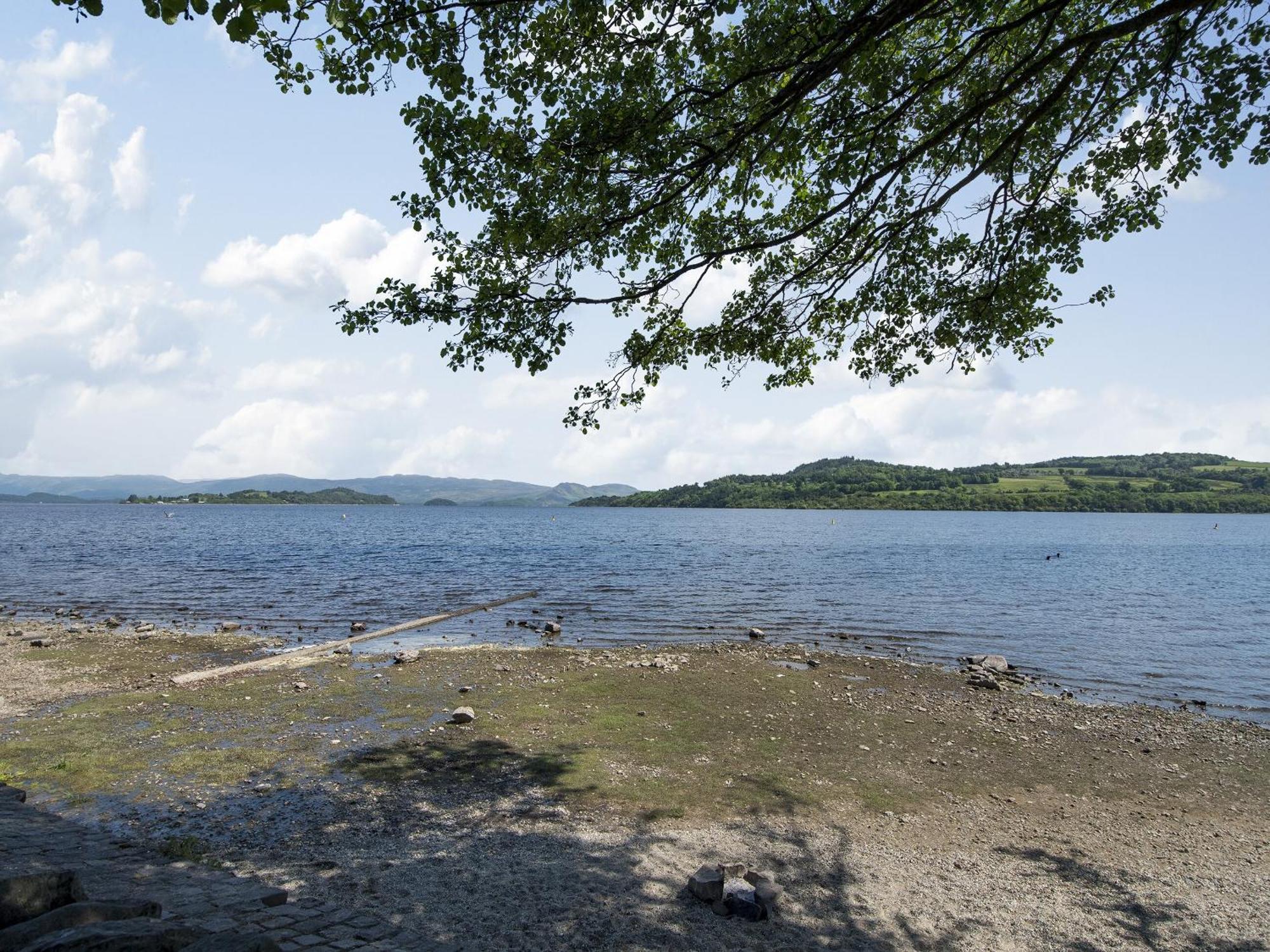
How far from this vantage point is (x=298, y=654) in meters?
22.8

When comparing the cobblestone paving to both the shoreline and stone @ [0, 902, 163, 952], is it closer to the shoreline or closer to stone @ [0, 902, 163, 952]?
stone @ [0, 902, 163, 952]

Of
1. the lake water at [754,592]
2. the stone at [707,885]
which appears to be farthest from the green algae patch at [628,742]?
the lake water at [754,592]

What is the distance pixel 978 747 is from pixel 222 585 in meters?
43.3

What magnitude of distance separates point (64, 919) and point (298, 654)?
1915 cm

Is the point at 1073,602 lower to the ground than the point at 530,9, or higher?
lower

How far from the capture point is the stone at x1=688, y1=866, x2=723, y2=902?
321 inches

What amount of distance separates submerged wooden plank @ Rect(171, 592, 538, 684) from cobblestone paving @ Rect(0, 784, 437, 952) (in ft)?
38.3

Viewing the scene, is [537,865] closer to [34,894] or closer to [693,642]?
[34,894]

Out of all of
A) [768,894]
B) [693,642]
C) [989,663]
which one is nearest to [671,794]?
[768,894]

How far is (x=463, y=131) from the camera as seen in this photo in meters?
9.30

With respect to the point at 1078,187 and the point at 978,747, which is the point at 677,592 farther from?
the point at 1078,187

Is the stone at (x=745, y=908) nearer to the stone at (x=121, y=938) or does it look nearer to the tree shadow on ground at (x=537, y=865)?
the tree shadow on ground at (x=537, y=865)

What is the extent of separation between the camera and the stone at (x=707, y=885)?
815cm

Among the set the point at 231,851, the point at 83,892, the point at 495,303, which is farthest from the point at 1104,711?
the point at 83,892
